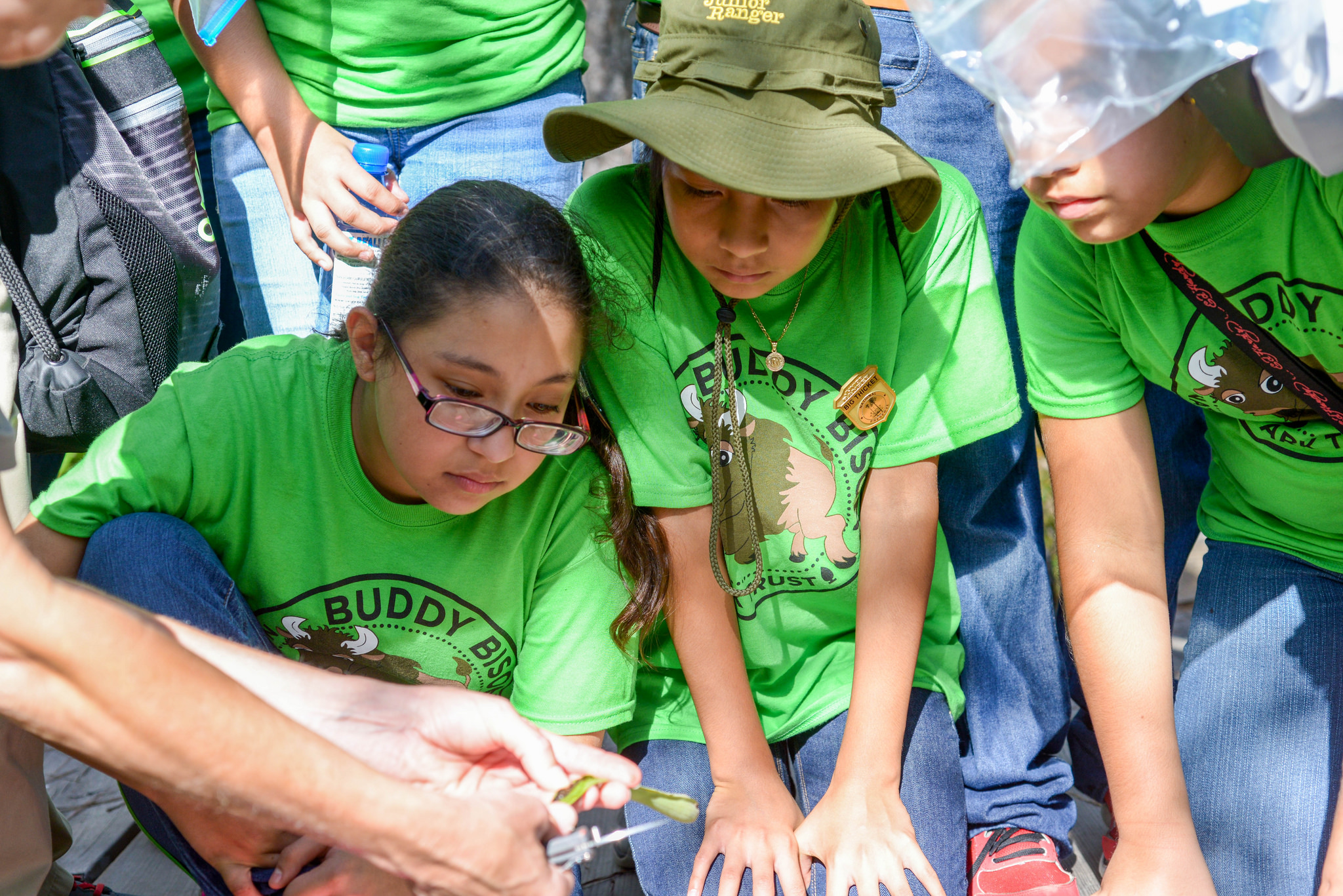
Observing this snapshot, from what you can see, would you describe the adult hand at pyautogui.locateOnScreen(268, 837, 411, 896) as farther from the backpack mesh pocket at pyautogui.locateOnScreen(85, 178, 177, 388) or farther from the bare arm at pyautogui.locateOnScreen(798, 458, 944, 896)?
the backpack mesh pocket at pyautogui.locateOnScreen(85, 178, 177, 388)

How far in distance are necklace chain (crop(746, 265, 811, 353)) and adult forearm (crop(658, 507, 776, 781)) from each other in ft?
0.92

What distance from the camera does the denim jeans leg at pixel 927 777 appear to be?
1731 millimetres

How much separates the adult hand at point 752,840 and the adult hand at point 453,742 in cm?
40

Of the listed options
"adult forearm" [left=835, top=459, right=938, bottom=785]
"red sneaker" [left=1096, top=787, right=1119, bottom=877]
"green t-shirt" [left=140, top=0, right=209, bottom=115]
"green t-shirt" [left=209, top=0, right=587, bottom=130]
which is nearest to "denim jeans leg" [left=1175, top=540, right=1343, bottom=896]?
"red sneaker" [left=1096, top=787, right=1119, bottom=877]

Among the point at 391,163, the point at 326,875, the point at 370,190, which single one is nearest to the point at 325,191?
the point at 370,190

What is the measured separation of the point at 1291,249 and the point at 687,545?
36.3 inches

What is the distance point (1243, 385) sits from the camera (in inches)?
62.7

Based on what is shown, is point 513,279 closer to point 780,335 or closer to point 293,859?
point 780,335

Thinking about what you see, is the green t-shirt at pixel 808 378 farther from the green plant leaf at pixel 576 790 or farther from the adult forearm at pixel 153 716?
the adult forearm at pixel 153 716

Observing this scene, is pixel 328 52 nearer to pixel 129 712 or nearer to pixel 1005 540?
pixel 129 712

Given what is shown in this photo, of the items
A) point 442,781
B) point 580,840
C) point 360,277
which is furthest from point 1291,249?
point 360,277

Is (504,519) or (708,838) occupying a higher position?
(504,519)

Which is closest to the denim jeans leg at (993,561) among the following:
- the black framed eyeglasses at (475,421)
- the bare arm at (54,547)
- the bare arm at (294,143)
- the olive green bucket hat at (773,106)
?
the olive green bucket hat at (773,106)

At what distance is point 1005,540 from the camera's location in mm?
2006
